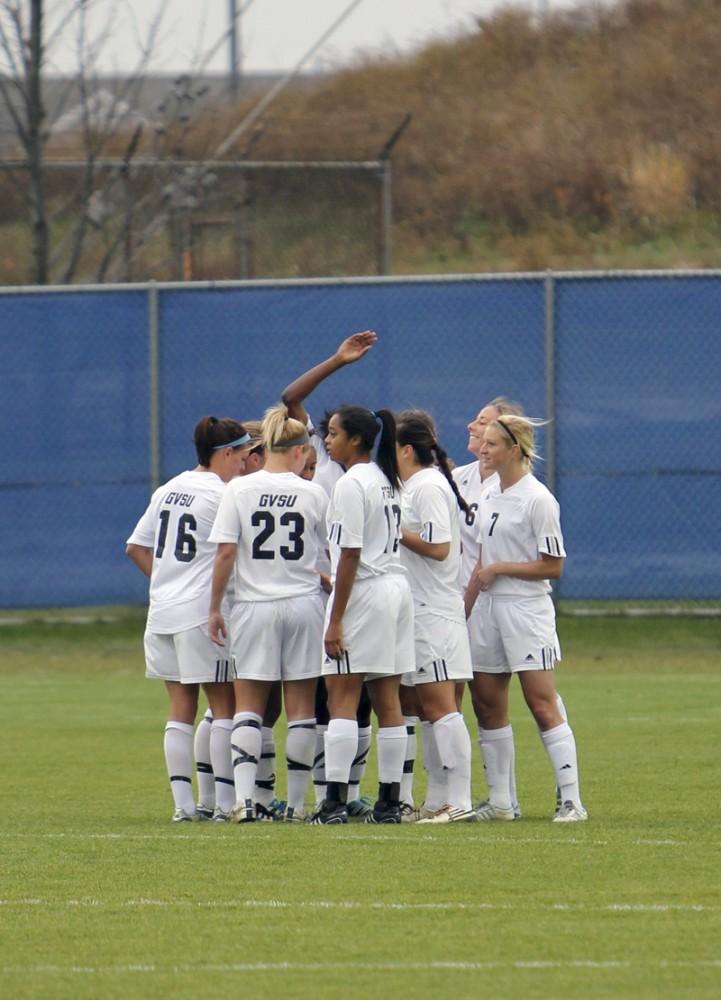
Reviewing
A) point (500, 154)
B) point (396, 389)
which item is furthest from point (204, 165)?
point (500, 154)

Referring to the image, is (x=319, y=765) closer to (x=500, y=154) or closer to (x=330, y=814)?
(x=330, y=814)

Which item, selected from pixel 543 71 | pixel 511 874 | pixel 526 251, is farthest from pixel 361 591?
pixel 543 71

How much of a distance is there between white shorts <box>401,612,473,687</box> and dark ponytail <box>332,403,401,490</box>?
27.0 inches

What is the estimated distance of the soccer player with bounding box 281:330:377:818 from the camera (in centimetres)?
925

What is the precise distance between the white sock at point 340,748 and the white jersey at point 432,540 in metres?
0.68

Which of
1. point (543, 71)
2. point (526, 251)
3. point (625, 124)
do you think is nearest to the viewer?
point (526, 251)

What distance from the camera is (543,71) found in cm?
3419

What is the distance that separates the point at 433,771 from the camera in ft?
29.5

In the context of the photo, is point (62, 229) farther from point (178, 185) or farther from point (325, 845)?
point (325, 845)

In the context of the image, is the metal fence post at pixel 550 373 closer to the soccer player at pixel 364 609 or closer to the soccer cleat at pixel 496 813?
the soccer cleat at pixel 496 813

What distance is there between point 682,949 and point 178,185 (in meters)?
15.9

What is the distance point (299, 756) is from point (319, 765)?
0.64 metres

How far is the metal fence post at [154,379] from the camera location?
1738cm

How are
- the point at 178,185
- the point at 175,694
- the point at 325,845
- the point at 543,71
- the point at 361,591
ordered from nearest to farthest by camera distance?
1. the point at 325,845
2. the point at 361,591
3. the point at 175,694
4. the point at 178,185
5. the point at 543,71
